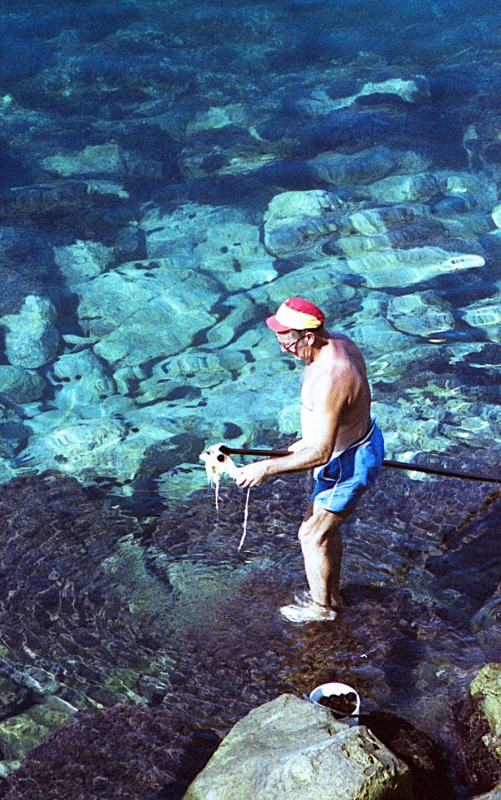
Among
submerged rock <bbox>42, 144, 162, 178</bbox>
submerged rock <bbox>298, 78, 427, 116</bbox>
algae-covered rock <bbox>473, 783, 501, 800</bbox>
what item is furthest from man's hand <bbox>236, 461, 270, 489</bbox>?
submerged rock <bbox>298, 78, 427, 116</bbox>

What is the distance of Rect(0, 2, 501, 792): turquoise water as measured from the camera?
477 centimetres

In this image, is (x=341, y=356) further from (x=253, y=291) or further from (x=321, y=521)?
(x=253, y=291)

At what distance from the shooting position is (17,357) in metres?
8.65

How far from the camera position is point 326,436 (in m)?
3.96

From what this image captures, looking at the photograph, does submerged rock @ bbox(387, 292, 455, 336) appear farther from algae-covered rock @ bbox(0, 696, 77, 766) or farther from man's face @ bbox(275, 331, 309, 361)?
Answer: algae-covered rock @ bbox(0, 696, 77, 766)

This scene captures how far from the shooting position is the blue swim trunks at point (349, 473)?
4.18 m

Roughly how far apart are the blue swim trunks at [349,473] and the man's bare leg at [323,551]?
101mm

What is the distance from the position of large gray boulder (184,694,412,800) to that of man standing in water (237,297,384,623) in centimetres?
108

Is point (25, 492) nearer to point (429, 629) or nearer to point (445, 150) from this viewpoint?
point (429, 629)

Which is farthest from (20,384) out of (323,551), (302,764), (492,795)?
(492,795)

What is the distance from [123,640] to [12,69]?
15.5 m

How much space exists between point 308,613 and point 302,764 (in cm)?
164

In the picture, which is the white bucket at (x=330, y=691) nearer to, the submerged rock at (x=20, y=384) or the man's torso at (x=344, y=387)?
the man's torso at (x=344, y=387)

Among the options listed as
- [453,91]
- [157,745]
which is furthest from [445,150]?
[157,745]
